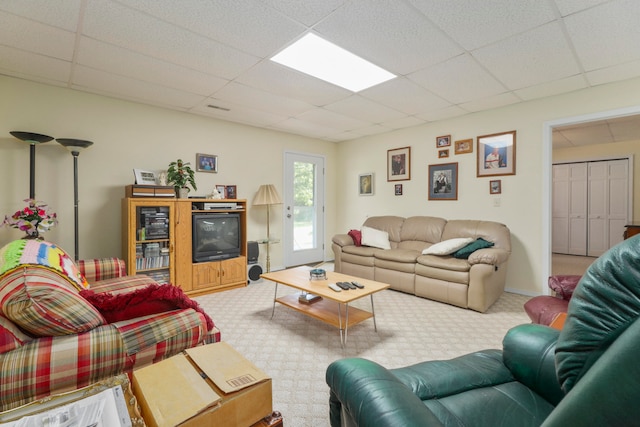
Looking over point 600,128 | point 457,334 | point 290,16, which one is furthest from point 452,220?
point 290,16

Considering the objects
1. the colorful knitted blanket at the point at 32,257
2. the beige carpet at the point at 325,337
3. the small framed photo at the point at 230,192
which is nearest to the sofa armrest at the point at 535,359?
the beige carpet at the point at 325,337

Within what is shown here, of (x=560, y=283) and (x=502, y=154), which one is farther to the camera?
(x=502, y=154)

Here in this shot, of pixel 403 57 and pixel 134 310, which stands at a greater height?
pixel 403 57

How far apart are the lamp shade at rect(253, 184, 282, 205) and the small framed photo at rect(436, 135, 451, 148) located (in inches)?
104

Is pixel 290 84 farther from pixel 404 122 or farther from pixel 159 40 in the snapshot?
pixel 404 122

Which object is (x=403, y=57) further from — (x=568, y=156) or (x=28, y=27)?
(x=568, y=156)

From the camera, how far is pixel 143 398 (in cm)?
90

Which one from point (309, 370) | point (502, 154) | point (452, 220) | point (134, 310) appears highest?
point (502, 154)

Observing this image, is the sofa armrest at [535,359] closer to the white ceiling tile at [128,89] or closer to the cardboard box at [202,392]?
the cardboard box at [202,392]

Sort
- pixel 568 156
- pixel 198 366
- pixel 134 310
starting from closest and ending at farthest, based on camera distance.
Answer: pixel 198 366 < pixel 134 310 < pixel 568 156

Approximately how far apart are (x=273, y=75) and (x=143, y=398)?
9.22ft

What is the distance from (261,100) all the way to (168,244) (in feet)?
6.96

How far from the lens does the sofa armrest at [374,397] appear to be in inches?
32.1

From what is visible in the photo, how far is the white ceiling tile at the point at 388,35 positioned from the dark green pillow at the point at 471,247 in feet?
6.89
